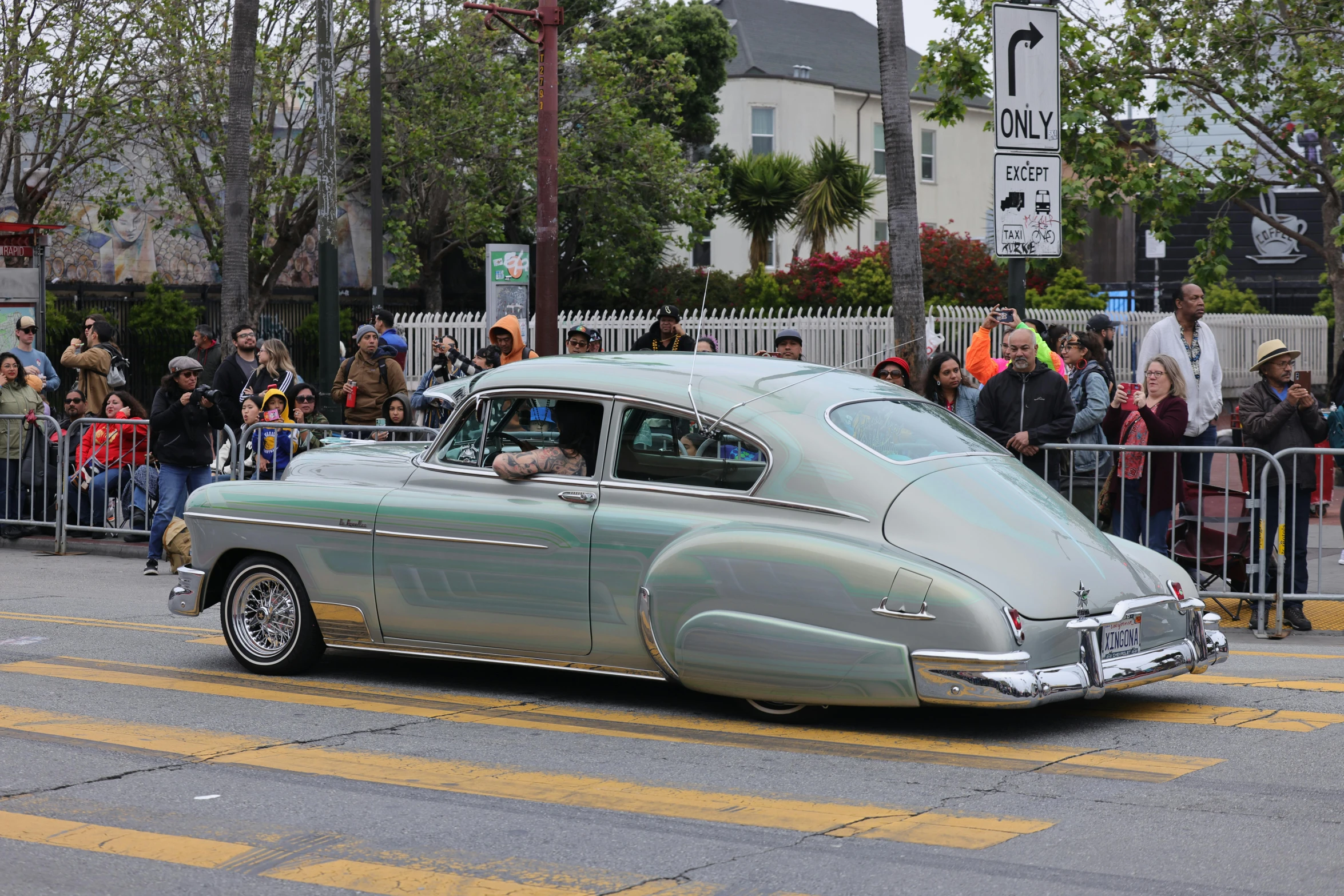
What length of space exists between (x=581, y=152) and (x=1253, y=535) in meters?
24.0

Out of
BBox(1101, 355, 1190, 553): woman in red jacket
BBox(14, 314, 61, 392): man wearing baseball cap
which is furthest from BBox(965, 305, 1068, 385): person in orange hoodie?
BBox(14, 314, 61, 392): man wearing baseball cap

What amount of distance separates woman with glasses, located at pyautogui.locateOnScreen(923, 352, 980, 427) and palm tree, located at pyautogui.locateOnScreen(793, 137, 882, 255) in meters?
26.2

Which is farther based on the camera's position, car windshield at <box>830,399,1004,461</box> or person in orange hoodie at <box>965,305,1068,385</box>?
person in orange hoodie at <box>965,305,1068,385</box>

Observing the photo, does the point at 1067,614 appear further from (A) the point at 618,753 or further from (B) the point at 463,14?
(B) the point at 463,14

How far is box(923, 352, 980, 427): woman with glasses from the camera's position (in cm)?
1167

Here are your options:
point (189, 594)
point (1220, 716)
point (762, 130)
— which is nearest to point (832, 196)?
point (762, 130)

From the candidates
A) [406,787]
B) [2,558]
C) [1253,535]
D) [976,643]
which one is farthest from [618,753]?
[2,558]

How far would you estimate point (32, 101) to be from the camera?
26922 mm

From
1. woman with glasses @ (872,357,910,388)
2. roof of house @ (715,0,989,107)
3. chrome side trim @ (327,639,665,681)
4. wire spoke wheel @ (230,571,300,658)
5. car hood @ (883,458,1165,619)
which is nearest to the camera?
car hood @ (883,458,1165,619)

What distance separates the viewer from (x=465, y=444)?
7996 mm

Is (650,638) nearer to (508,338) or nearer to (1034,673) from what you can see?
(1034,673)

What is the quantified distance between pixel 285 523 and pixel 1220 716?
480 centimetres

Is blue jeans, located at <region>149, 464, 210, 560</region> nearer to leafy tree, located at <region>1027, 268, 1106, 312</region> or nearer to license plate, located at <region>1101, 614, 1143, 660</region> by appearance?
license plate, located at <region>1101, 614, 1143, 660</region>

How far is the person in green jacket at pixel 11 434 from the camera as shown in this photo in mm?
15562
